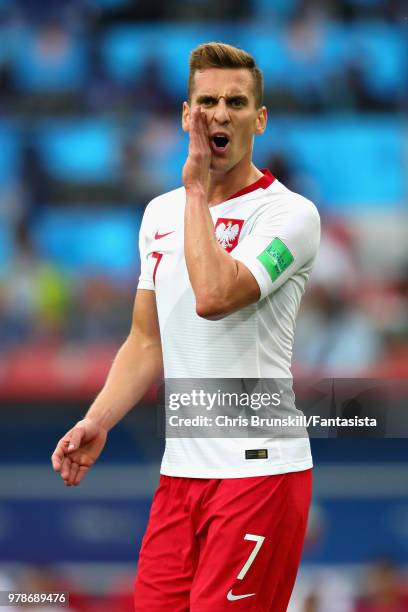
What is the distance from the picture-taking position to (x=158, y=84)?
1041 cm

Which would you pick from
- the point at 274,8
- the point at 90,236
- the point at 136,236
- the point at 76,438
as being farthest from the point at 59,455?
the point at 274,8

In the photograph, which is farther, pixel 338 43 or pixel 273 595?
pixel 338 43

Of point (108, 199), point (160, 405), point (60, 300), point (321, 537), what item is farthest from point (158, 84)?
point (160, 405)

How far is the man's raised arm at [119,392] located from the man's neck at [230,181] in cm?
36

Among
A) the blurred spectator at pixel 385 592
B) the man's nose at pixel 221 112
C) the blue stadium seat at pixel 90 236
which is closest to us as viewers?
the man's nose at pixel 221 112

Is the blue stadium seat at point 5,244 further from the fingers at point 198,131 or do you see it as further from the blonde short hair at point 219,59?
the fingers at point 198,131

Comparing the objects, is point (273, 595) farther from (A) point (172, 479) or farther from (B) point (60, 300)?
(B) point (60, 300)

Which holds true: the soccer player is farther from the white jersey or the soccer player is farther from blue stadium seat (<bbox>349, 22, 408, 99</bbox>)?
blue stadium seat (<bbox>349, 22, 408, 99</bbox>)

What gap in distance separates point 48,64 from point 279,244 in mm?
8275

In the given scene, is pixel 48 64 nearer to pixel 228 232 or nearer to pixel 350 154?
pixel 350 154

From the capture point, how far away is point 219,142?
3230mm

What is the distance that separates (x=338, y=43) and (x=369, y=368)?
5.28 metres

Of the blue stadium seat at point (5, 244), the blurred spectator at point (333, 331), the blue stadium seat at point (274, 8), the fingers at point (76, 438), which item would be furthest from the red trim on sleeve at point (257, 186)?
the blue stadium seat at point (274, 8)

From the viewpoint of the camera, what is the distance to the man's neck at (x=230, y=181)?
3299mm
